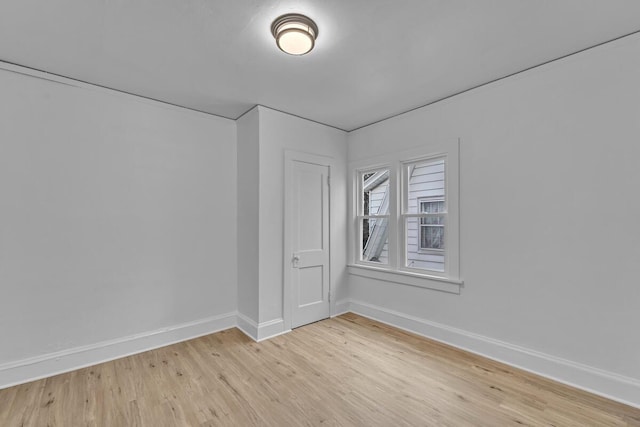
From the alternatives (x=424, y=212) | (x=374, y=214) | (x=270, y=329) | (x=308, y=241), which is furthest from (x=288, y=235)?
(x=424, y=212)

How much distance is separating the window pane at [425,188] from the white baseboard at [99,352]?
2.78 metres

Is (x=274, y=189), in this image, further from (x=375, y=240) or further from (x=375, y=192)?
(x=375, y=240)

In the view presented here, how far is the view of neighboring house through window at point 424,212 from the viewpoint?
3518mm

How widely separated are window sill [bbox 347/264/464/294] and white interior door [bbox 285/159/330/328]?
49 centimetres

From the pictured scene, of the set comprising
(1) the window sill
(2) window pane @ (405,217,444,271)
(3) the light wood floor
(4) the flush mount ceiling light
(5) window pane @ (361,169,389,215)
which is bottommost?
(3) the light wood floor

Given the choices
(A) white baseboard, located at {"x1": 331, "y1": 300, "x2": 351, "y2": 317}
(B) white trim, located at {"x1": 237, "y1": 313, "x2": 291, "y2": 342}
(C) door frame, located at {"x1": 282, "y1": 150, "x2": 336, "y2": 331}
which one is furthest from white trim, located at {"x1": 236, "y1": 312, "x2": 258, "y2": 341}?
(A) white baseboard, located at {"x1": 331, "y1": 300, "x2": 351, "y2": 317}

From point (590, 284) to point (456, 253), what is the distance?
1046mm

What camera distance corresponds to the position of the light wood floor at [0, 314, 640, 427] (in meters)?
2.00

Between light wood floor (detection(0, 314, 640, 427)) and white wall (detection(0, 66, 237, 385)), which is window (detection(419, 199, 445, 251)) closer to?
light wood floor (detection(0, 314, 640, 427))

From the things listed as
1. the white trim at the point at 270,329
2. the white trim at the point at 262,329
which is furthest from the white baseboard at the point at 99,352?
the white trim at the point at 270,329

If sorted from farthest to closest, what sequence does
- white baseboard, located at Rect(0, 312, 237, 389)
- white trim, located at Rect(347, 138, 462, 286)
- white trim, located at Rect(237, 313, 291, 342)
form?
1. white trim, located at Rect(237, 313, 291, 342)
2. white trim, located at Rect(347, 138, 462, 286)
3. white baseboard, located at Rect(0, 312, 237, 389)

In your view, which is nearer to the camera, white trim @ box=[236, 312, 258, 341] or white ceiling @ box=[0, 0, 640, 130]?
white ceiling @ box=[0, 0, 640, 130]

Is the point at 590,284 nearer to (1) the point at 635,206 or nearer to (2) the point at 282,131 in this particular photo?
(1) the point at 635,206

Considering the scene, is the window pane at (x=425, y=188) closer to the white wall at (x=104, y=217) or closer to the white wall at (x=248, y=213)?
the white wall at (x=248, y=213)
